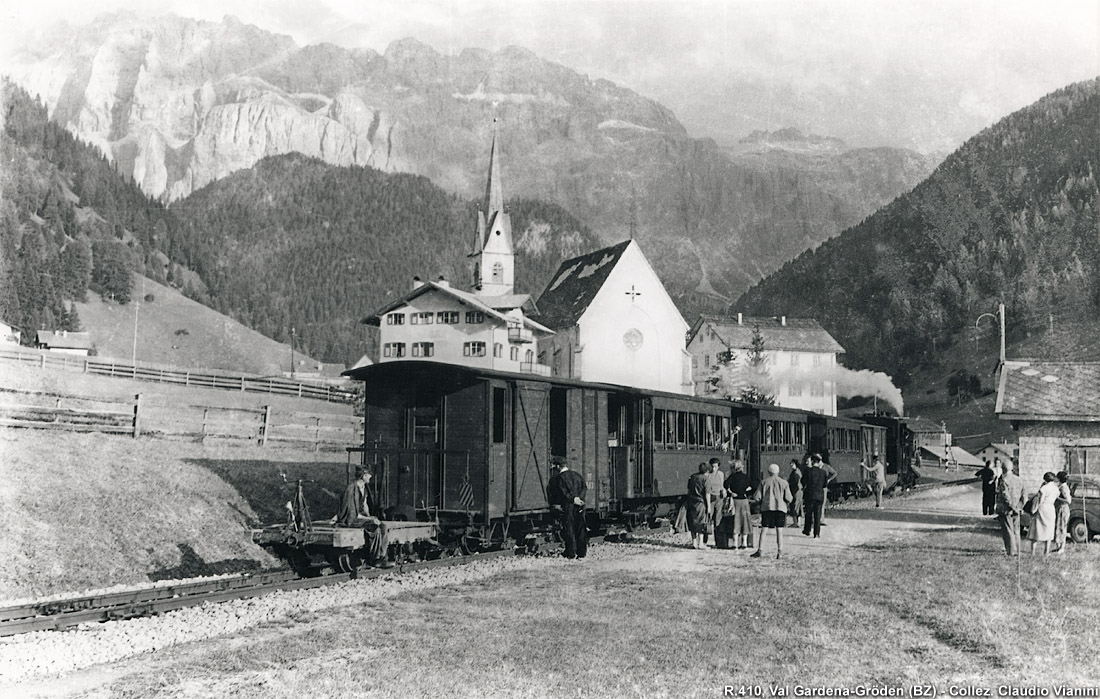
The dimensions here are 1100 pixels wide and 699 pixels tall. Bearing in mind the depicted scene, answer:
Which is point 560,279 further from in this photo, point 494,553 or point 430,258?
point 430,258

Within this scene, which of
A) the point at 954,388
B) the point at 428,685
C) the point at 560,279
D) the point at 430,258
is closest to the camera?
the point at 428,685

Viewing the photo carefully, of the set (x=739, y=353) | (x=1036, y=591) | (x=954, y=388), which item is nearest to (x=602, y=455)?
(x=1036, y=591)

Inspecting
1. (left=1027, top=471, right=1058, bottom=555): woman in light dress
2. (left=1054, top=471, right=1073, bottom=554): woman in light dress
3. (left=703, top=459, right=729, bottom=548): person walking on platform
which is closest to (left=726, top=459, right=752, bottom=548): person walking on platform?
(left=703, top=459, right=729, bottom=548): person walking on platform

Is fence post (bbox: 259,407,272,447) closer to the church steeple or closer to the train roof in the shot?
the train roof

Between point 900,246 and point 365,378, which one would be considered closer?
point 365,378

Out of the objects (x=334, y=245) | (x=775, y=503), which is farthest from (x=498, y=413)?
(x=334, y=245)

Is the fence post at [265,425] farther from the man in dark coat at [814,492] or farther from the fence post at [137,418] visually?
the man in dark coat at [814,492]

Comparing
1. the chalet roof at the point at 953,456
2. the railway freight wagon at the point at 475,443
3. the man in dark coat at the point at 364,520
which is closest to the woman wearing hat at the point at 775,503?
the railway freight wagon at the point at 475,443
